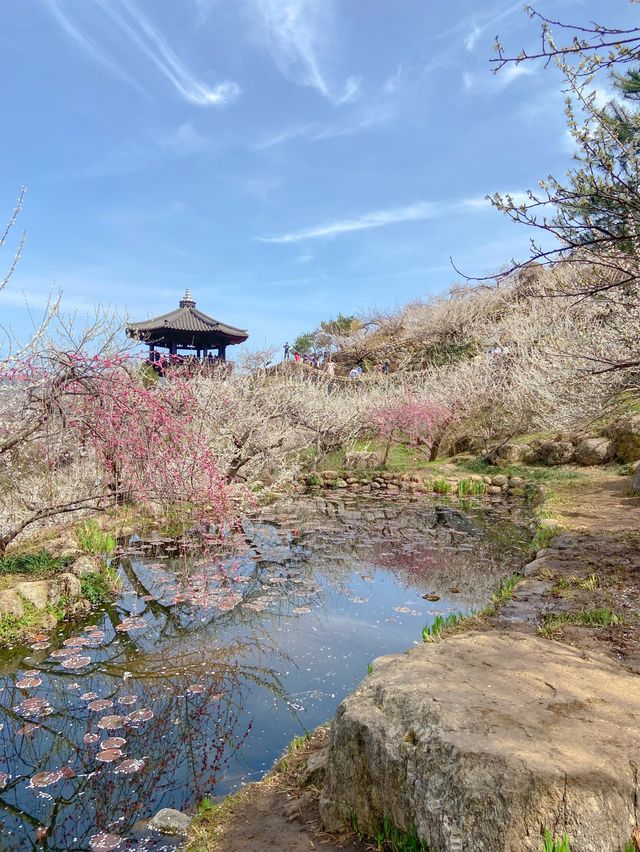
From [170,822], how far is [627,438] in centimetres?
1669

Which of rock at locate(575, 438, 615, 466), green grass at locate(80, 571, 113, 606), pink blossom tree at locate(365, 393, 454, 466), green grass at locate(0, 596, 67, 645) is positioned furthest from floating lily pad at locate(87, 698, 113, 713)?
pink blossom tree at locate(365, 393, 454, 466)

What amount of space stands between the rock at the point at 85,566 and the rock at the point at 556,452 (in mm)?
15268

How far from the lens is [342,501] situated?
53.5 feet

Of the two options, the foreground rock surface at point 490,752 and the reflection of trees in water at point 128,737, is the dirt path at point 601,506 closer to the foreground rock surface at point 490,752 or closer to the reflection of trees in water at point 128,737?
the reflection of trees in water at point 128,737

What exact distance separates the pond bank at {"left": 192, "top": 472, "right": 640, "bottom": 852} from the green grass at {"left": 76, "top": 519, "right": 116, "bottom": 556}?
19.0 ft

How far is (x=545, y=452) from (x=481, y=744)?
58.8 ft

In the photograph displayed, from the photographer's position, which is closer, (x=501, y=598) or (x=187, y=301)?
(x=501, y=598)

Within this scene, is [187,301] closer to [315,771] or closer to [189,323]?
[189,323]

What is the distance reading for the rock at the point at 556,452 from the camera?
18.5m

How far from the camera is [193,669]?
5.72m

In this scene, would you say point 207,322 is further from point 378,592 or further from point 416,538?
point 378,592

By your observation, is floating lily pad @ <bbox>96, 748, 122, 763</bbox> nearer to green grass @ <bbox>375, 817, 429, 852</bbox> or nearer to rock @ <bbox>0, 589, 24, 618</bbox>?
green grass @ <bbox>375, 817, 429, 852</bbox>

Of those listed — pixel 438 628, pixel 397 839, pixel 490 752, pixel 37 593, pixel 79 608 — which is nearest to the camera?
pixel 490 752

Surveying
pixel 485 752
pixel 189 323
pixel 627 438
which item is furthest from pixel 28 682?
pixel 189 323
